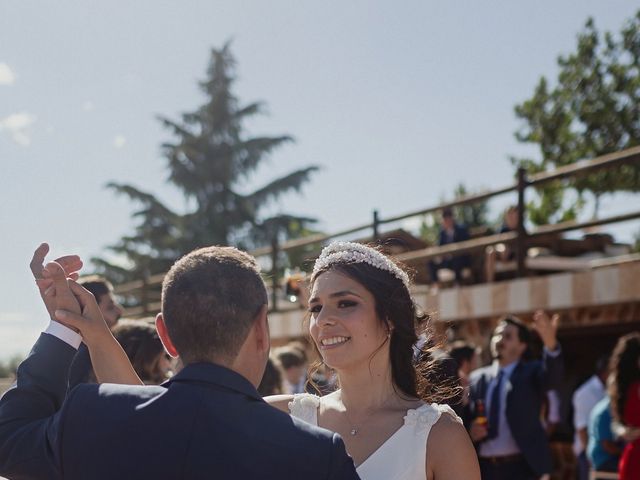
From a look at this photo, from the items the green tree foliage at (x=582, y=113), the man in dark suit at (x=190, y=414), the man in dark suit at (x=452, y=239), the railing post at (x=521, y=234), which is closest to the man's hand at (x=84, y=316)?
the man in dark suit at (x=190, y=414)

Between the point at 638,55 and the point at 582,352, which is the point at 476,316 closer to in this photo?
the point at 582,352

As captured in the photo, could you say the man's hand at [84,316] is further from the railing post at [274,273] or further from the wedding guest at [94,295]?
the railing post at [274,273]

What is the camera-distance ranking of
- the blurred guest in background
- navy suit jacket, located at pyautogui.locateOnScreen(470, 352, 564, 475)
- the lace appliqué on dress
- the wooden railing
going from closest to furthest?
1. the lace appliqué on dress
2. the blurred guest in background
3. navy suit jacket, located at pyautogui.locateOnScreen(470, 352, 564, 475)
4. the wooden railing

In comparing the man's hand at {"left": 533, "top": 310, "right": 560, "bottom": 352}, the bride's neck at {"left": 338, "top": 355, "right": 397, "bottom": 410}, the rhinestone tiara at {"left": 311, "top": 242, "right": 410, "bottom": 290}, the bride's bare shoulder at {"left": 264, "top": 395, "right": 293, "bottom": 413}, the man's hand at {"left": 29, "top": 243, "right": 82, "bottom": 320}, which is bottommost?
the bride's bare shoulder at {"left": 264, "top": 395, "right": 293, "bottom": 413}

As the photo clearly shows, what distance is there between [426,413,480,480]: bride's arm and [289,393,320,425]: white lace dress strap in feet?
1.62

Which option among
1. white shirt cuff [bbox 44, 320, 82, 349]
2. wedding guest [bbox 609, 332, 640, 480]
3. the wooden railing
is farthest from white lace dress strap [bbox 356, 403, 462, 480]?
the wooden railing

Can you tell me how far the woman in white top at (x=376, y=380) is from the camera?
2809 millimetres

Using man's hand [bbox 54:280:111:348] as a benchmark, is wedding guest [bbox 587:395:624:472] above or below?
below

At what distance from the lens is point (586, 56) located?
2470 centimetres

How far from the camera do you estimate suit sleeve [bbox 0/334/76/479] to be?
6.35 ft

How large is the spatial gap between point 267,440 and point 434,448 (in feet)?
3.54

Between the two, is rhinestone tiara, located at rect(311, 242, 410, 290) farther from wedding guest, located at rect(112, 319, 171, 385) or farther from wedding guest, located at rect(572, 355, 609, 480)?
wedding guest, located at rect(572, 355, 609, 480)

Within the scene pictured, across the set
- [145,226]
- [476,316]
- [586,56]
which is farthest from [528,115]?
[476,316]

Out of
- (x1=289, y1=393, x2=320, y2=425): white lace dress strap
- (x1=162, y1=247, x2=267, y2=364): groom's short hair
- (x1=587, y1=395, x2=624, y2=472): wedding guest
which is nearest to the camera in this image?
(x1=162, y1=247, x2=267, y2=364): groom's short hair
